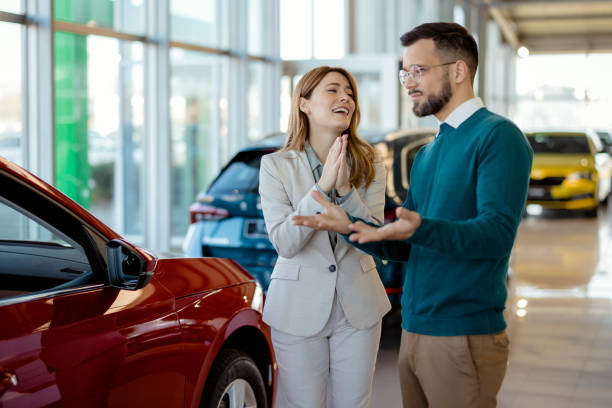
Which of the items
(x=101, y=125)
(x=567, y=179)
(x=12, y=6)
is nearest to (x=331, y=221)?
(x=12, y=6)

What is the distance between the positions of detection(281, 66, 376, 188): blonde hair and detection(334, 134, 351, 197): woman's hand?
0.10m

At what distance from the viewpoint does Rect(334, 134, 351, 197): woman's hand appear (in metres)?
2.30

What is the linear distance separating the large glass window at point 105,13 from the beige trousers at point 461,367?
18.2 feet

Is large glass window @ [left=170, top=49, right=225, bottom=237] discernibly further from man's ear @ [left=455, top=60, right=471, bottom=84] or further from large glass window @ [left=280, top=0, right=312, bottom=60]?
man's ear @ [left=455, top=60, right=471, bottom=84]

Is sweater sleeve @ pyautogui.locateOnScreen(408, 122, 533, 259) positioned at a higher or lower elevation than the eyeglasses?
lower

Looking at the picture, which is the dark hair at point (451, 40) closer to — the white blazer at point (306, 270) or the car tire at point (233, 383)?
the white blazer at point (306, 270)

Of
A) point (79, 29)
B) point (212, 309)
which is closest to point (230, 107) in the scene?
point (79, 29)

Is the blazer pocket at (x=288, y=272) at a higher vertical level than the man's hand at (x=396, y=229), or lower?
lower

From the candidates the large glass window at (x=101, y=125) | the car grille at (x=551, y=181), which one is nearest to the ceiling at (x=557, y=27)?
the car grille at (x=551, y=181)

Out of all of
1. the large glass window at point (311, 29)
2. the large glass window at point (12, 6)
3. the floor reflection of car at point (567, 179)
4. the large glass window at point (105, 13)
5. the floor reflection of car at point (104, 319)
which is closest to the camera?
the floor reflection of car at point (104, 319)

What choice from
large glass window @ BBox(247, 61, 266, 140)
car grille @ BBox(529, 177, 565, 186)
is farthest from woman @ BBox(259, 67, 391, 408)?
car grille @ BBox(529, 177, 565, 186)

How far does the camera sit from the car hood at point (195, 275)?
256cm

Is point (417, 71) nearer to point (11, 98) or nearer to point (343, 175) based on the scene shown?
point (343, 175)

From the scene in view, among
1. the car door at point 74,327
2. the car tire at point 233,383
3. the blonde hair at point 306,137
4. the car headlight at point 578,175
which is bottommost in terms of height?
the car tire at point 233,383
